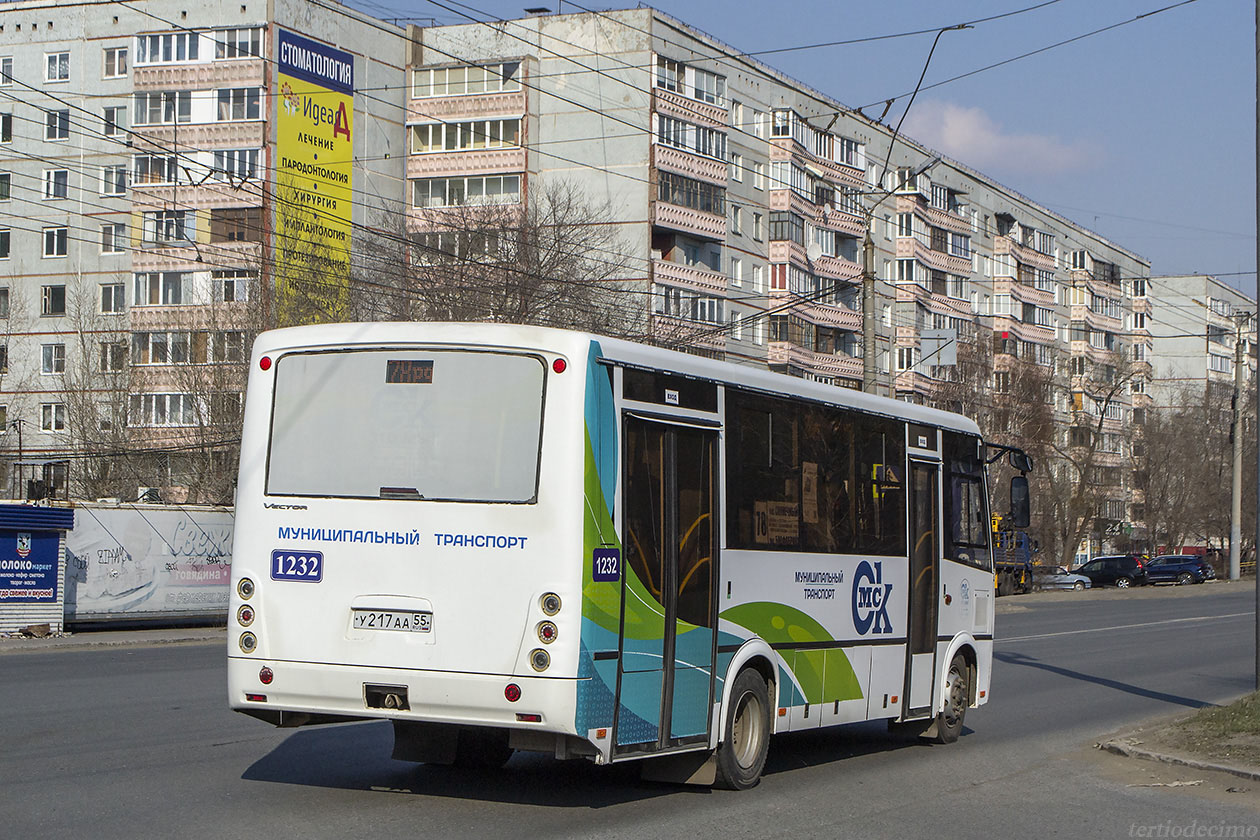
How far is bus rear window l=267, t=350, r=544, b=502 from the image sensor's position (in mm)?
8742

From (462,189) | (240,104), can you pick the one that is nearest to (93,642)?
(240,104)

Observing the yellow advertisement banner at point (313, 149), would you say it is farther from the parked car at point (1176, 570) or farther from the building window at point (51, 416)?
the parked car at point (1176, 570)

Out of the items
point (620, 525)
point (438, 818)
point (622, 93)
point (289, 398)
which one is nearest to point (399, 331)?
point (289, 398)

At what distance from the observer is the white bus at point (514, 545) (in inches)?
336

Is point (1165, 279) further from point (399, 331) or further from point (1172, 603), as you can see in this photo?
point (399, 331)

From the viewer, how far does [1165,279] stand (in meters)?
142

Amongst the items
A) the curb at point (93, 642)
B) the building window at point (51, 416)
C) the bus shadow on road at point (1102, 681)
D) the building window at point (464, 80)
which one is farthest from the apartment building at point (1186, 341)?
the curb at point (93, 642)

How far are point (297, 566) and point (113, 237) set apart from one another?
194 ft

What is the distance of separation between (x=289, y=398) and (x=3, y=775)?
126 inches

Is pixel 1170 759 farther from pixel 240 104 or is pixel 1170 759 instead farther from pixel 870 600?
pixel 240 104

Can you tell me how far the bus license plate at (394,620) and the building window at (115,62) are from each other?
61.4 meters

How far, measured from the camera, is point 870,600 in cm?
1201

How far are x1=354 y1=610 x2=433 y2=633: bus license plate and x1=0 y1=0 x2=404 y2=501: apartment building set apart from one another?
40.1m

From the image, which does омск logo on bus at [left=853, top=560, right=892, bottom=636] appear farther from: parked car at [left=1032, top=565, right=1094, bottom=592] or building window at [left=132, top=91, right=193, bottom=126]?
parked car at [left=1032, top=565, right=1094, bottom=592]
